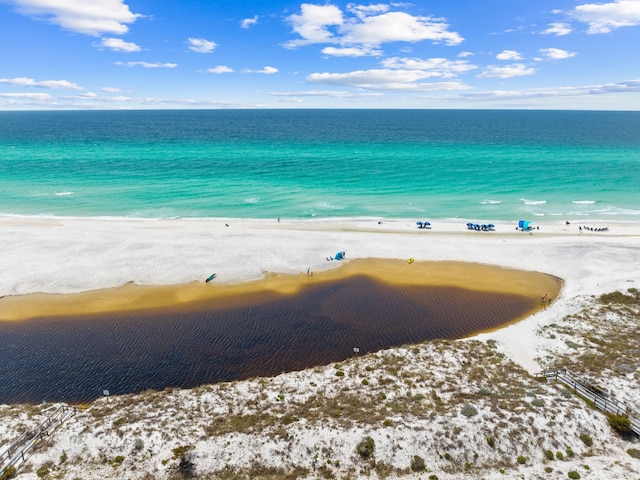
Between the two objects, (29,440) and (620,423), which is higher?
(620,423)

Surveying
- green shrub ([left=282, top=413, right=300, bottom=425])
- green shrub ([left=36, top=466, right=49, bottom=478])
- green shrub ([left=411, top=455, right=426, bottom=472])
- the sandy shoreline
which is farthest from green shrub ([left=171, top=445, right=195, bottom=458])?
the sandy shoreline

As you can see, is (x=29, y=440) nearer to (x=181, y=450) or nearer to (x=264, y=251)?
(x=181, y=450)

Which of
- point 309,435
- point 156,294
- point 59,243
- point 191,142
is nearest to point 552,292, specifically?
point 309,435

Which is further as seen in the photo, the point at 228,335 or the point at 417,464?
the point at 228,335

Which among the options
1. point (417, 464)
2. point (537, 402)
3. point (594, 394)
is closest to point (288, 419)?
point (417, 464)

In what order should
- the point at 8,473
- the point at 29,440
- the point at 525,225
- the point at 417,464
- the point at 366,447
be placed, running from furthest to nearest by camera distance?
1. the point at 525,225
2. the point at 29,440
3. the point at 366,447
4. the point at 417,464
5. the point at 8,473
